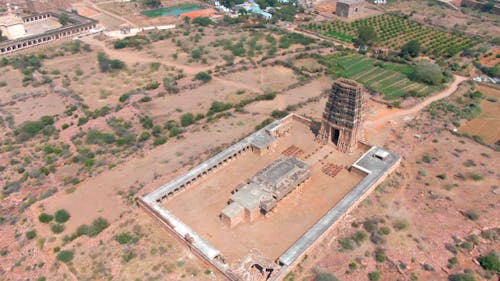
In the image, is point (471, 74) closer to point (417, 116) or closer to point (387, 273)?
point (417, 116)

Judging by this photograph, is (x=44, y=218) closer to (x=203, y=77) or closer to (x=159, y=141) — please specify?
(x=159, y=141)

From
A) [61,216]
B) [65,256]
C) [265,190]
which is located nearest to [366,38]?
[265,190]

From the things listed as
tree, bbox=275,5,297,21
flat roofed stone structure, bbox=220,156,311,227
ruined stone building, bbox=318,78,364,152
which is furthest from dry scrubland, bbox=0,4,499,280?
tree, bbox=275,5,297,21

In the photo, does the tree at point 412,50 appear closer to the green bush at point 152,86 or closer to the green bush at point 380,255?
the green bush at point 152,86

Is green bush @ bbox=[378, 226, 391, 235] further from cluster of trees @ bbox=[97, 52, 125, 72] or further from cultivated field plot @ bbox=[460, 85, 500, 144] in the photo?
cluster of trees @ bbox=[97, 52, 125, 72]

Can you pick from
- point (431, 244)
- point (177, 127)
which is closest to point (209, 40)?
point (177, 127)

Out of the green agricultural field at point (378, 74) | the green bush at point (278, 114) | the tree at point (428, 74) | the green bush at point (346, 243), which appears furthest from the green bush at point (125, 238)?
the tree at point (428, 74)
